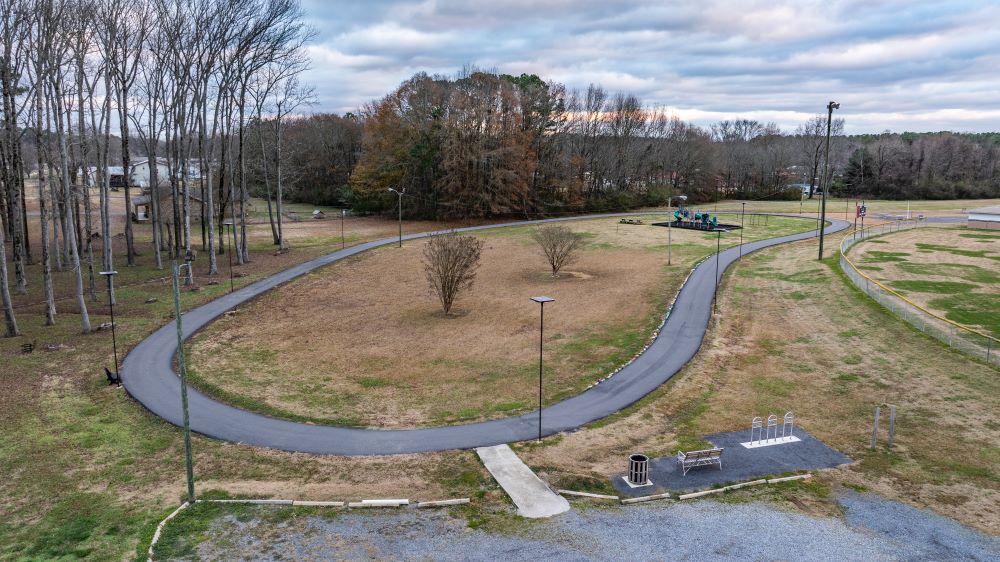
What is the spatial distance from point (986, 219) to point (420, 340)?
68.3 metres

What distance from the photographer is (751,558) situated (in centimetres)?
1391

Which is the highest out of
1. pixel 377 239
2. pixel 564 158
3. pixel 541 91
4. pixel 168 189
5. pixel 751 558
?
pixel 541 91

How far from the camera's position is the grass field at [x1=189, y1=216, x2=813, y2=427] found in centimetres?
2403

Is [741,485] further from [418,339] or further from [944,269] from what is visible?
[944,269]

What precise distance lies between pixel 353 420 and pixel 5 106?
77.0 ft

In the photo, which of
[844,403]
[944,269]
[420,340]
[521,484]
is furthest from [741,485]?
[944,269]

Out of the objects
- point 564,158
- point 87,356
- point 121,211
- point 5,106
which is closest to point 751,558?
point 87,356

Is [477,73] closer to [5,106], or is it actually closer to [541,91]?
[541,91]

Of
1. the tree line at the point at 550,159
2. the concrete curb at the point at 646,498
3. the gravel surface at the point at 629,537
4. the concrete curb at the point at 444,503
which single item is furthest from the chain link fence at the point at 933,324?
the tree line at the point at 550,159

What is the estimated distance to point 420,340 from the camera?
32031mm

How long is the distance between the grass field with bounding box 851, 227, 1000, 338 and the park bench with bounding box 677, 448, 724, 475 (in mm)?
21270

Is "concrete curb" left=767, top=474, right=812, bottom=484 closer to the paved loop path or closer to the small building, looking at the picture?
the paved loop path

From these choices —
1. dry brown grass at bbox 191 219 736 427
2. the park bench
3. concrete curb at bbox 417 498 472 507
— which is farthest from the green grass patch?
concrete curb at bbox 417 498 472 507

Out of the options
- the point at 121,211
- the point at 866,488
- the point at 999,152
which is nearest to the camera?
the point at 866,488
